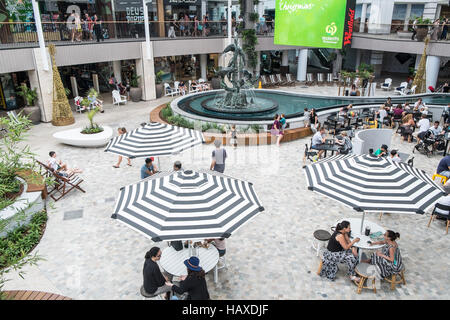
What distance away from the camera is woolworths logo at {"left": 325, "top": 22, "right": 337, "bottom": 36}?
19.6 metres

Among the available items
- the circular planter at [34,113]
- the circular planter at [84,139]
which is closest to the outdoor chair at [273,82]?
the circular planter at [84,139]

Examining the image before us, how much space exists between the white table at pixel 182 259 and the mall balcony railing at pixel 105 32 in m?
14.3

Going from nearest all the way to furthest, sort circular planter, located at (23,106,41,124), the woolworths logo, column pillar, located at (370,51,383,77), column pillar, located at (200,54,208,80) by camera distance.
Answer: circular planter, located at (23,106,41,124), the woolworths logo, column pillar, located at (200,54,208,80), column pillar, located at (370,51,383,77)

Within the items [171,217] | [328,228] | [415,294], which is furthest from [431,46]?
[171,217]

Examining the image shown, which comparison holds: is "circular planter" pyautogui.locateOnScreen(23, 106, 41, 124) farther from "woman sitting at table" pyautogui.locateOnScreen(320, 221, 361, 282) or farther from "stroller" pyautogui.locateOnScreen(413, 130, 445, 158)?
"stroller" pyautogui.locateOnScreen(413, 130, 445, 158)

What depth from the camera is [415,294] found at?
6254 mm

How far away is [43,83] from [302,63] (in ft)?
63.7

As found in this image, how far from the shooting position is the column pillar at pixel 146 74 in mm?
21516

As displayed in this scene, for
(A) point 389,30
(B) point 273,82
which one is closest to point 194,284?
(B) point 273,82

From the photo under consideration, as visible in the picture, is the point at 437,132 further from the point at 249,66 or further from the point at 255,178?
the point at 249,66

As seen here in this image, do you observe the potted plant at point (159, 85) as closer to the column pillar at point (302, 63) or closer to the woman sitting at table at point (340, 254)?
the column pillar at point (302, 63)

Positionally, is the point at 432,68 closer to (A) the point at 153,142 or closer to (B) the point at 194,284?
(A) the point at 153,142

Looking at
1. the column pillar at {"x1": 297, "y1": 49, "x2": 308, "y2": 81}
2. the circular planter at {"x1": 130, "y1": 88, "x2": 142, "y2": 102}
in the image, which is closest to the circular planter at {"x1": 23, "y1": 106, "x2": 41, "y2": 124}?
the circular planter at {"x1": 130, "y1": 88, "x2": 142, "y2": 102}

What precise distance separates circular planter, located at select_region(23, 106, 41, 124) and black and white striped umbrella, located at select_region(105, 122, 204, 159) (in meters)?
9.73
